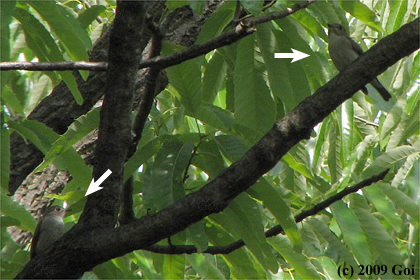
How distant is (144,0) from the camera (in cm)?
189

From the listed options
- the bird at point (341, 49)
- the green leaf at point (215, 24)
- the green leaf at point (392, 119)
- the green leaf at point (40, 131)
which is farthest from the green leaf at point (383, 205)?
the green leaf at point (40, 131)

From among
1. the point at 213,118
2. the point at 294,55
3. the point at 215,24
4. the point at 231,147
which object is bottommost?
the point at 231,147

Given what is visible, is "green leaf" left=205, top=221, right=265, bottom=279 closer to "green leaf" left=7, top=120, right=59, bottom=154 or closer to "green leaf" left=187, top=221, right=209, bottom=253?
"green leaf" left=187, top=221, right=209, bottom=253

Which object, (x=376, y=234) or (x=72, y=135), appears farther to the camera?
(x=376, y=234)

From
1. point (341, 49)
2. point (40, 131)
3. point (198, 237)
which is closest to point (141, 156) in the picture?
point (198, 237)

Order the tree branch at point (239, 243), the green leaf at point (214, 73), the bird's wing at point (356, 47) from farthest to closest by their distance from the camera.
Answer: the bird's wing at point (356, 47) < the green leaf at point (214, 73) < the tree branch at point (239, 243)

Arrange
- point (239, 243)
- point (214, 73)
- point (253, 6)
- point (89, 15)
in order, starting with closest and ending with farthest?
1. point (253, 6)
2. point (239, 243)
3. point (214, 73)
4. point (89, 15)

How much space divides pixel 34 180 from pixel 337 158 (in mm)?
2221

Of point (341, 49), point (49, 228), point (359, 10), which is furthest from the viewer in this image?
point (341, 49)

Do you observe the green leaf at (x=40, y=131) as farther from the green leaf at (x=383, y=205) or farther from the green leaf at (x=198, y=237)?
the green leaf at (x=383, y=205)

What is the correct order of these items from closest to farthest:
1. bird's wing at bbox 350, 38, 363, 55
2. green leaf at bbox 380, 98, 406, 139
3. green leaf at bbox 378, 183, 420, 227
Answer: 1. green leaf at bbox 378, 183, 420, 227
2. green leaf at bbox 380, 98, 406, 139
3. bird's wing at bbox 350, 38, 363, 55

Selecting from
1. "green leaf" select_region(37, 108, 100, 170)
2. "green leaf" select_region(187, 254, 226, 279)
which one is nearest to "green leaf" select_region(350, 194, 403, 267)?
"green leaf" select_region(187, 254, 226, 279)

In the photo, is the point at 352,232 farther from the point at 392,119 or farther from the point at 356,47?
the point at 356,47

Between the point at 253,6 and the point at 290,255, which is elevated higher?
the point at 253,6
